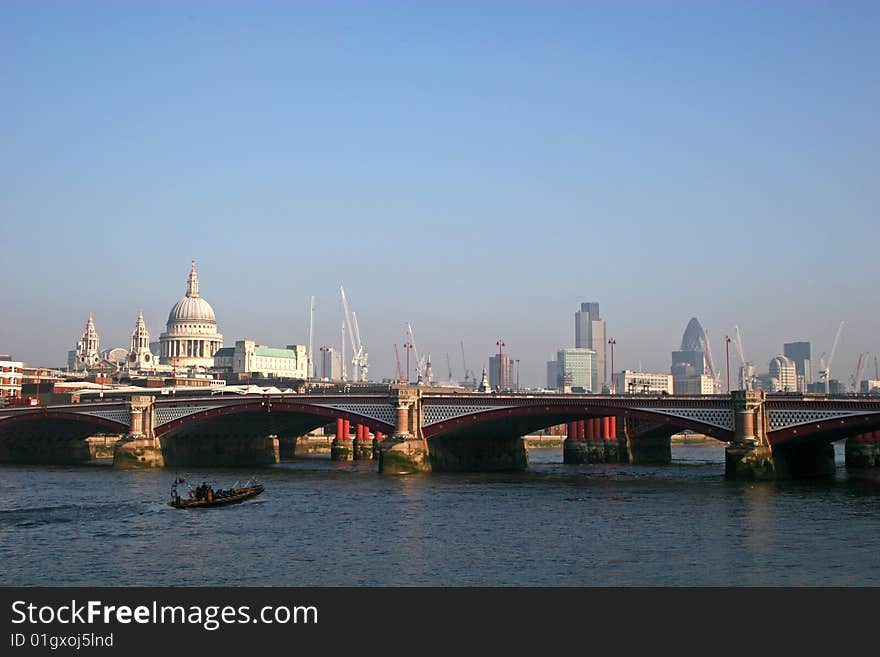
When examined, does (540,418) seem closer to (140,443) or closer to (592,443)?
(592,443)

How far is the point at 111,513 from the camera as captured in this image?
89750mm

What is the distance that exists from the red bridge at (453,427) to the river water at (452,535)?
625cm

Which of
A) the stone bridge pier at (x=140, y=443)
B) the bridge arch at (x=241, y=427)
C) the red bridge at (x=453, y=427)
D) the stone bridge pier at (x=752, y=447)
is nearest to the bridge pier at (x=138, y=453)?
the stone bridge pier at (x=140, y=443)

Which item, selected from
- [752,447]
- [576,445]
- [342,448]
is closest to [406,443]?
[752,447]

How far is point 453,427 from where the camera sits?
13325cm

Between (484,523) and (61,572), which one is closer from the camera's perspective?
(61,572)

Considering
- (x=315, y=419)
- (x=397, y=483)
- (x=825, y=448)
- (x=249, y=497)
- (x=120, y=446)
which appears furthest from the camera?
(x=315, y=419)

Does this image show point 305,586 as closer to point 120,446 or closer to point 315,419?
point 120,446

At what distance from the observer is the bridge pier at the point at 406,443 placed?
13088 cm

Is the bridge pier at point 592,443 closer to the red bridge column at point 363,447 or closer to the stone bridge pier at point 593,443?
the stone bridge pier at point 593,443

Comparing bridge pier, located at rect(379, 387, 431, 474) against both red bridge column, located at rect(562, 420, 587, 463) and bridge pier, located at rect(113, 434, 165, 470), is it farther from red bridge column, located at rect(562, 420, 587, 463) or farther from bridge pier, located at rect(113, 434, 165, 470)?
red bridge column, located at rect(562, 420, 587, 463)
